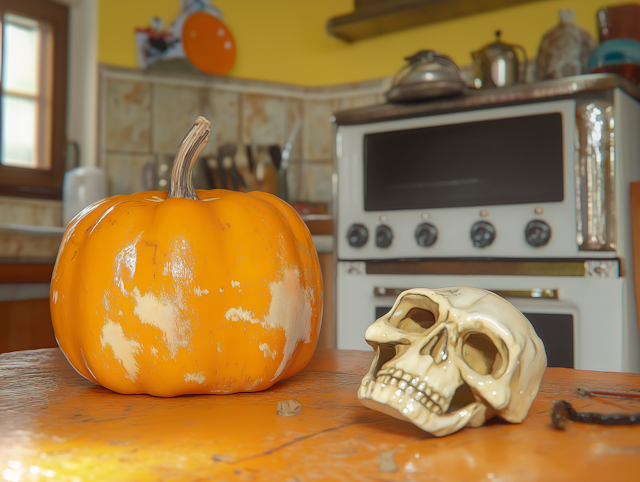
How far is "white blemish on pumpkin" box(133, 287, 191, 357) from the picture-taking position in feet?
1.61

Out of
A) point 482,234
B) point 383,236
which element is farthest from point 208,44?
point 482,234

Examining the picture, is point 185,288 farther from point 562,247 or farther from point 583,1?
point 583,1

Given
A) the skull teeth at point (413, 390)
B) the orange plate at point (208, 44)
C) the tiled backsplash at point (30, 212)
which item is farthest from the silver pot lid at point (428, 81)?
the tiled backsplash at point (30, 212)

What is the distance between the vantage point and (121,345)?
1.64 ft

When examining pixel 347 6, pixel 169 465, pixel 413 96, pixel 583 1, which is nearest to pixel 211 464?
pixel 169 465

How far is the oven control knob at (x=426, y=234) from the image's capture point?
1.74m

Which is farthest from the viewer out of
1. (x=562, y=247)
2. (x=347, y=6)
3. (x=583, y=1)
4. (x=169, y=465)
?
(x=347, y=6)

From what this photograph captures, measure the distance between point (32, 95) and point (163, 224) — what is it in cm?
254

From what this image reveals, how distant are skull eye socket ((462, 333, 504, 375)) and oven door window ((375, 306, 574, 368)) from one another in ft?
3.58

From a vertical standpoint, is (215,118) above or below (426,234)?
above

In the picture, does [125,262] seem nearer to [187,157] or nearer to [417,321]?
[187,157]

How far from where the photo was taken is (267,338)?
1.72ft

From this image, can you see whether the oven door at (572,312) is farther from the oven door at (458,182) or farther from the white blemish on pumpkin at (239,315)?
the white blemish on pumpkin at (239,315)

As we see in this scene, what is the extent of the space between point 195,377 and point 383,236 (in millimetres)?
1381
